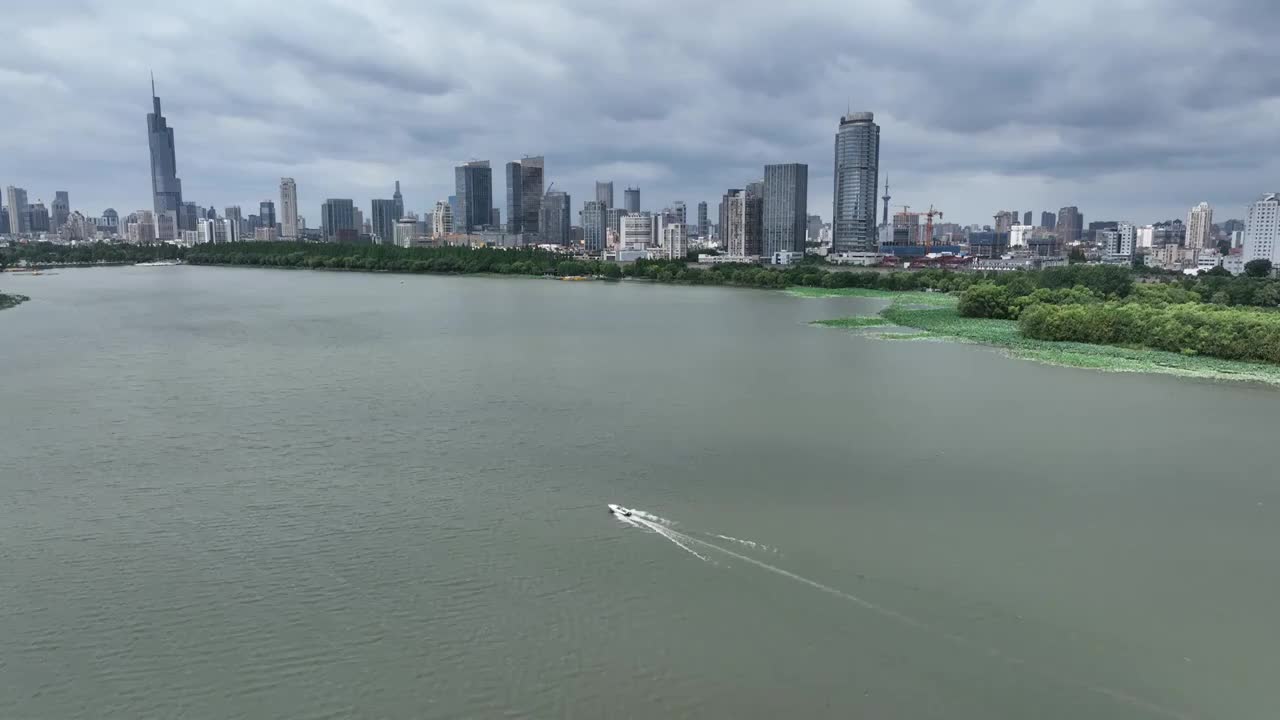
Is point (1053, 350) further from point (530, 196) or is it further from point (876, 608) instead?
point (530, 196)

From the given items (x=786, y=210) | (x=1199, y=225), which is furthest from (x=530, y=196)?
(x=1199, y=225)

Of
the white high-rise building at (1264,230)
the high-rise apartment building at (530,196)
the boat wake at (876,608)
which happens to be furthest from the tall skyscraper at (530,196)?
the boat wake at (876,608)

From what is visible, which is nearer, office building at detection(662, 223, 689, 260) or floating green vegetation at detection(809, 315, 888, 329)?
floating green vegetation at detection(809, 315, 888, 329)

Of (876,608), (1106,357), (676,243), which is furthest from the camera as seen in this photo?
(676,243)

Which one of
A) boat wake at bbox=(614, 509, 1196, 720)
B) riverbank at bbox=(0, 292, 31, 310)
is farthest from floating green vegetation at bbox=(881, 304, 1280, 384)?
riverbank at bbox=(0, 292, 31, 310)

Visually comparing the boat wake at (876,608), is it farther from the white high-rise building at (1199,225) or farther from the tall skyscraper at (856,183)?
the white high-rise building at (1199,225)

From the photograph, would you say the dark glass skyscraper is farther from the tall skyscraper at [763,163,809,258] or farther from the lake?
the lake
